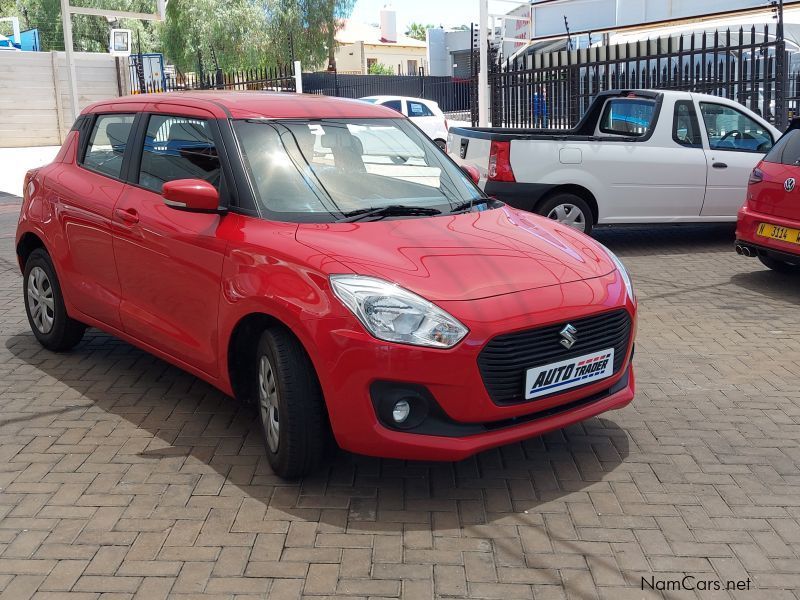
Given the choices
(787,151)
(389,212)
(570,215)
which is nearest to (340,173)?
(389,212)

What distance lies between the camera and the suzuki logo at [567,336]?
13.2ft

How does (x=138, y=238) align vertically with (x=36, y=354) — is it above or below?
above

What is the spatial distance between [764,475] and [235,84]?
20982 millimetres

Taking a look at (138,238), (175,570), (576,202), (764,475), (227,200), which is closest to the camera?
(175,570)

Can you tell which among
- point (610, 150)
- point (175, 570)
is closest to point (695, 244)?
point (610, 150)

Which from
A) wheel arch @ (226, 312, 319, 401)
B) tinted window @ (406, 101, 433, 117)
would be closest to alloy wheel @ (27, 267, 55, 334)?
wheel arch @ (226, 312, 319, 401)

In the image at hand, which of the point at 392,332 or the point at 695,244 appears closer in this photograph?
the point at 392,332

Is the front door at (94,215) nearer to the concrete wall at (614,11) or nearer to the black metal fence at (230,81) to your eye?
the black metal fence at (230,81)

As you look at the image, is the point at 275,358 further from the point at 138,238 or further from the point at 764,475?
the point at 764,475

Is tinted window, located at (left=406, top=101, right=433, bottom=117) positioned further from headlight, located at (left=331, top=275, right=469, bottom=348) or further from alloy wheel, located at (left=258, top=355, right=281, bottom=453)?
headlight, located at (left=331, top=275, right=469, bottom=348)

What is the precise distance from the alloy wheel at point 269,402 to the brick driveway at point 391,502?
0.72 ft

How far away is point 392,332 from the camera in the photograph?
12.4 feet

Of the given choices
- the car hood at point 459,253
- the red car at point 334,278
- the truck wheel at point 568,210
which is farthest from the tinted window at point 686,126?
the car hood at point 459,253

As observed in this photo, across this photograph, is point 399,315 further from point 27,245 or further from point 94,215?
point 27,245
